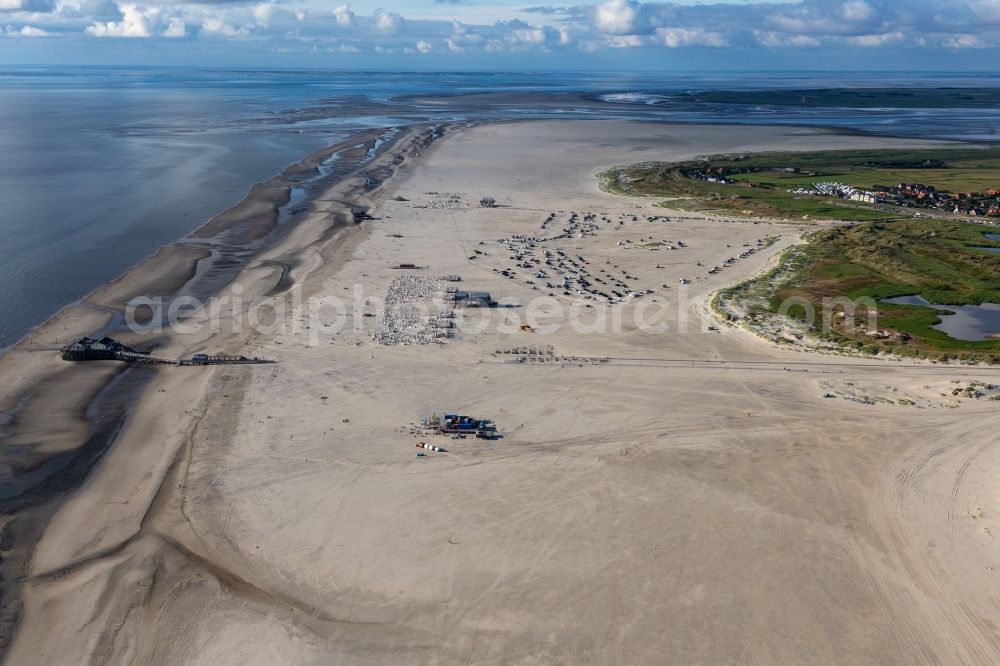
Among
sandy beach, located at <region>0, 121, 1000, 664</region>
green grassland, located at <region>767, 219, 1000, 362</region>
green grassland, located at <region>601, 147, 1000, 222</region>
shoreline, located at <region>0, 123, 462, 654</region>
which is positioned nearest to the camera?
sandy beach, located at <region>0, 121, 1000, 664</region>

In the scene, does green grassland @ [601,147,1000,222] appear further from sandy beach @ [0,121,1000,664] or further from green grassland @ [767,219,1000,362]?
sandy beach @ [0,121,1000,664]

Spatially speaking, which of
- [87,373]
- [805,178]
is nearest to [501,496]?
[87,373]

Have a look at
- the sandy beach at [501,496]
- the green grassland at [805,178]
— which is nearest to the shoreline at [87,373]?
the sandy beach at [501,496]

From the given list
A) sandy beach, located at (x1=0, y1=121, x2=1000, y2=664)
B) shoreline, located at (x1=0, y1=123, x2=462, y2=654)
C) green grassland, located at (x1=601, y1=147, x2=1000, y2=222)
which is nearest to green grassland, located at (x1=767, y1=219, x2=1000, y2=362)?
sandy beach, located at (x1=0, y1=121, x2=1000, y2=664)

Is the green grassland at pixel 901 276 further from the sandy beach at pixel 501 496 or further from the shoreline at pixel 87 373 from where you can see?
the shoreline at pixel 87 373

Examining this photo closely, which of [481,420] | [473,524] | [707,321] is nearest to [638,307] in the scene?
[707,321]

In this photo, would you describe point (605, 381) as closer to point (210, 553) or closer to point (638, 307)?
point (638, 307)

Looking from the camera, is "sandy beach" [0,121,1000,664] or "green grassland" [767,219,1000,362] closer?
"sandy beach" [0,121,1000,664]

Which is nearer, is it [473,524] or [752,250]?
[473,524]
